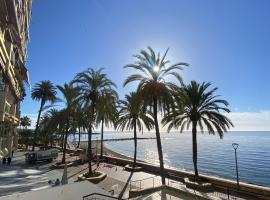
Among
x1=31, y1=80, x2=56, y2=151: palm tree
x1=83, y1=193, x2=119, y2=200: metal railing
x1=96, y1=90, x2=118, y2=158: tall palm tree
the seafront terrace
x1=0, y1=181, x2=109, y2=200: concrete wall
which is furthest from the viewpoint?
x1=31, y1=80, x2=56, y2=151: palm tree

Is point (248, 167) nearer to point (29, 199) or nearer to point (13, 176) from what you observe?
point (13, 176)

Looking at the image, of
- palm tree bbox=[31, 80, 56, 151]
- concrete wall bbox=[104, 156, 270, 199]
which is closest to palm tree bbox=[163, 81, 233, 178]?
concrete wall bbox=[104, 156, 270, 199]

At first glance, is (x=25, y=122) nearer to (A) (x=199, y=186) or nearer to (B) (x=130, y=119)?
(B) (x=130, y=119)

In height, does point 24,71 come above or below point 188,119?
above

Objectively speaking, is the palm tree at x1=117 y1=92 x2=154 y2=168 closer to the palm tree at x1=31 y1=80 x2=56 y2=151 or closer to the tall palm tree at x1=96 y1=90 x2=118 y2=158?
the tall palm tree at x1=96 y1=90 x2=118 y2=158

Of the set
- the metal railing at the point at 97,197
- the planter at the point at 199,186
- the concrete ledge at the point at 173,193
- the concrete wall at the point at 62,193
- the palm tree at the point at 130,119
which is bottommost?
the planter at the point at 199,186

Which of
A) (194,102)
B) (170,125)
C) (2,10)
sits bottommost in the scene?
(170,125)

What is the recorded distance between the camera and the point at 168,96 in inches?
936

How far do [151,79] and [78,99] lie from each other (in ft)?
31.9

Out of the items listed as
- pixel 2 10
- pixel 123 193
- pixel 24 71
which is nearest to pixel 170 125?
pixel 123 193

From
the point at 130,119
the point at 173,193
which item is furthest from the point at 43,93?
the point at 173,193

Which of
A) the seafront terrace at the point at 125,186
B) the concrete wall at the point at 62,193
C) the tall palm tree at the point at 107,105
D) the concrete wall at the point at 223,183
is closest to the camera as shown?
the concrete wall at the point at 62,193

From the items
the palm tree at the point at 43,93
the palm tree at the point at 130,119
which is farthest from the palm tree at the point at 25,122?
the palm tree at the point at 130,119

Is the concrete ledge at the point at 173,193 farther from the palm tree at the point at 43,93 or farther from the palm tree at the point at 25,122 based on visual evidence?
the palm tree at the point at 25,122
